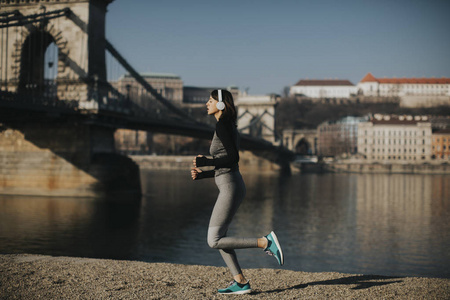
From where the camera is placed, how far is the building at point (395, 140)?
97500mm

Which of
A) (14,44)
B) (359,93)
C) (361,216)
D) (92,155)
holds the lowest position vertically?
(361,216)

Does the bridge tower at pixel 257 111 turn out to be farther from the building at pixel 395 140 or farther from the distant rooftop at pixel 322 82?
the distant rooftop at pixel 322 82

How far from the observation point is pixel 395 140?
324 feet

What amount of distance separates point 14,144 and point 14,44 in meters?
4.80

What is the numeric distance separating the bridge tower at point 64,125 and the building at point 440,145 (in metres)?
78.8

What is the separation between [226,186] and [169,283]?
1.18 meters

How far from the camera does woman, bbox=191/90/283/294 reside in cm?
511

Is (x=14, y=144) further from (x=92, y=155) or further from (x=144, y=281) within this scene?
(x=144, y=281)

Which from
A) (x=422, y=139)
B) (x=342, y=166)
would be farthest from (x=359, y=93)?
(x=342, y=166)

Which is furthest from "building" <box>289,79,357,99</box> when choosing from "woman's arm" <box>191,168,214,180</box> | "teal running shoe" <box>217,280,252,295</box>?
"teal running shoe" <box>217,280,252,295</box>

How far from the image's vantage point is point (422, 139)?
3861 inches

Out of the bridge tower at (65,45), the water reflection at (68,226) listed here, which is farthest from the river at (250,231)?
the bridge tower at (65,45)

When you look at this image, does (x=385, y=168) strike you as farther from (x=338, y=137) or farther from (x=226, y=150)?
(x=226, y=150)

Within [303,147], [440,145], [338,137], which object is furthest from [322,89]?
[440,145]
